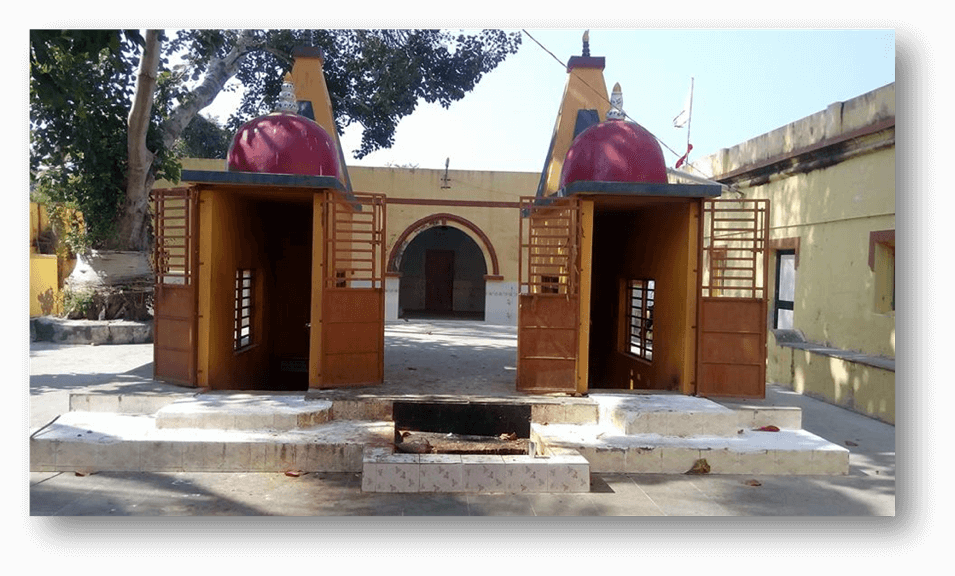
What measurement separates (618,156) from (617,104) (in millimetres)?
868

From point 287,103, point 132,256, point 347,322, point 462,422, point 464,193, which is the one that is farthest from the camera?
point 464,193

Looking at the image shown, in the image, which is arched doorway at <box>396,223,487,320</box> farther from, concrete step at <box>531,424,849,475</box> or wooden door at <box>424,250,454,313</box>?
concrete step at <box>531,424,849,475</box>

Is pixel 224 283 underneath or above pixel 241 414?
above

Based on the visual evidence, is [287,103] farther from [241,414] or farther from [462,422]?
[462,422]

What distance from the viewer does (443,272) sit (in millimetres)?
24188

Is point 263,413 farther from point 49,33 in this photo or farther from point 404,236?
point 404,236

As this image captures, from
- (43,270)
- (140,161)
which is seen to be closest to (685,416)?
(140,161)

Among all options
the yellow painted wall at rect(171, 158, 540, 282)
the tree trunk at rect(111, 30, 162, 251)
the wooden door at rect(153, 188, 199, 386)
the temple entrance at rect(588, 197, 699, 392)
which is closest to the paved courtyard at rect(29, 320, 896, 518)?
the wooden door at rect(153, 188, 199, 386)

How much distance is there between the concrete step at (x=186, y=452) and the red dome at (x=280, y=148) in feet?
10.6

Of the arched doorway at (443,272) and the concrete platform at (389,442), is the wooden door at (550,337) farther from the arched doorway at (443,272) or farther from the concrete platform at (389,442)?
the arched doorway at (443,272)

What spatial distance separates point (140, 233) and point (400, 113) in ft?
21.3

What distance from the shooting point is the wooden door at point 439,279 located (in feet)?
79.2

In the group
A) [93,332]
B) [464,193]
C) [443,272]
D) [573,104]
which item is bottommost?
[93,332]

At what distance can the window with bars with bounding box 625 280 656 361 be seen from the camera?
10.0 meters
